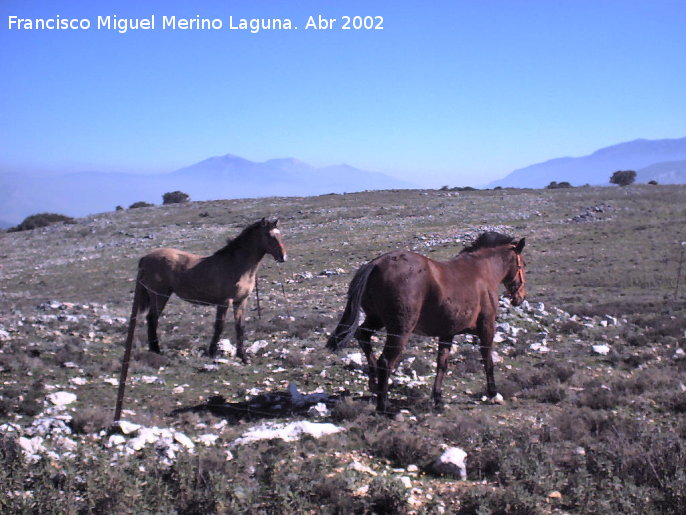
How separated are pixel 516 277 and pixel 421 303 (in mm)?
2712

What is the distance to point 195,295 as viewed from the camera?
10648 millimetres

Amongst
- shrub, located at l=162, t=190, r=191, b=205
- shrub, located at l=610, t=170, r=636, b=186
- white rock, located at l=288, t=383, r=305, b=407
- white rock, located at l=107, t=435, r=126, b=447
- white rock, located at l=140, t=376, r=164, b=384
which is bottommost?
white rock, located at l=288, t=383, r=305, b=407

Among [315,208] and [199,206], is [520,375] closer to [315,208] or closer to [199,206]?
[315,208]

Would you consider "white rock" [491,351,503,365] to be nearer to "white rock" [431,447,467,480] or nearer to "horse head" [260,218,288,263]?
"horse head" [260,218,288,263]

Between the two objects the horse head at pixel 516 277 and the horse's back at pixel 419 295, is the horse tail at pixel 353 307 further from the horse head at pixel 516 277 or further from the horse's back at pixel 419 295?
the horse head at pixel 516 277

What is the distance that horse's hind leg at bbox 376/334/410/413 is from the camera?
7391 millimetres

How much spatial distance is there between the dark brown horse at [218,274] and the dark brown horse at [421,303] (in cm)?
311

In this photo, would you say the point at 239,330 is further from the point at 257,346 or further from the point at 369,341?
the point at 369,341

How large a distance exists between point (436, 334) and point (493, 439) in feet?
6.87

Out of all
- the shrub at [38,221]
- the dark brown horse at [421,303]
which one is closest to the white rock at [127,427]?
the dark brown horse at [421,303]

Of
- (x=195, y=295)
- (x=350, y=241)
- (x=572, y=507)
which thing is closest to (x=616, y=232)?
(x=350, y=241)

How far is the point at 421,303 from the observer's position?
24.8 ft

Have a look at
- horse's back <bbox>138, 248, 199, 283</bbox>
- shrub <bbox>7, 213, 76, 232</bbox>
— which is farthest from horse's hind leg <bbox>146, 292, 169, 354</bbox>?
shrub <bbox>7, 213, 76, 232</bbox>

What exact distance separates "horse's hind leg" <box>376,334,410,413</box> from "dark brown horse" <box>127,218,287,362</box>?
360cm
